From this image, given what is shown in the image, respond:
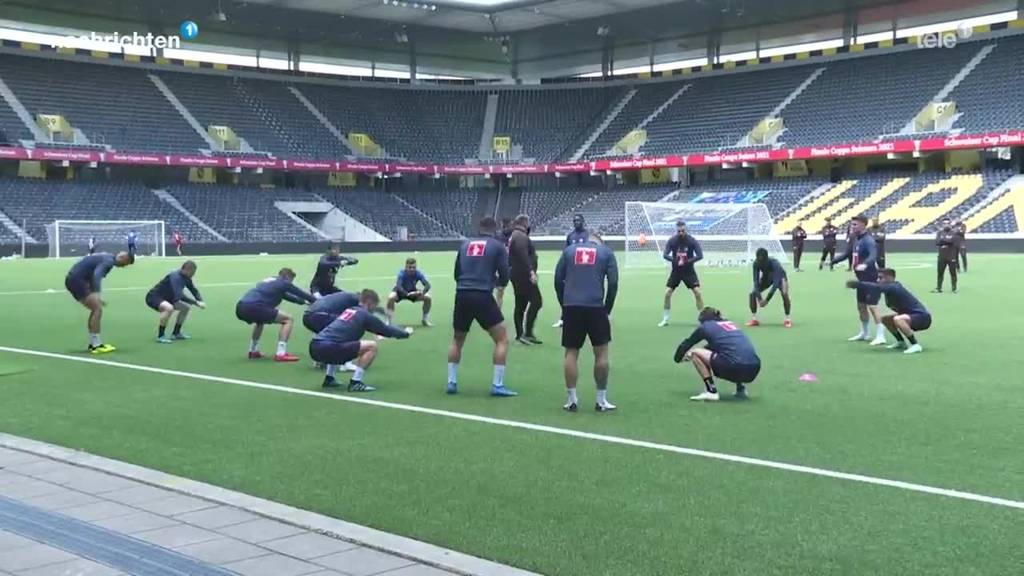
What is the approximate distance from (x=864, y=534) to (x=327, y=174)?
6961cm

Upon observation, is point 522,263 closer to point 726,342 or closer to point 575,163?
point 726,342

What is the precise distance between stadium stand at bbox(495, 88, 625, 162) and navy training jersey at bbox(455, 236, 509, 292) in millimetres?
63635

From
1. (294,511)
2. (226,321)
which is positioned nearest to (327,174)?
(226,321)

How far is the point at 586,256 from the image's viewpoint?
9906 millimetres

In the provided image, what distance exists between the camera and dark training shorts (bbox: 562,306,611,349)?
9781 mm

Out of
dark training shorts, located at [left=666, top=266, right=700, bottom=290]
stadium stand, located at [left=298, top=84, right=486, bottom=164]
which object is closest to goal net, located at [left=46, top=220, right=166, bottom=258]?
stadium stand, located at [left=298, top=84, right=486, bottom=164]

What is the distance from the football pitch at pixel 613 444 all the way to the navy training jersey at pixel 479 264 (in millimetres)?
1229

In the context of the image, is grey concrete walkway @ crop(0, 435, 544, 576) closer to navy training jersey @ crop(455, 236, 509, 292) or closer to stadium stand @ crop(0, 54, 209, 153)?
navy training jersey @ crop(455, 236, 509, 292)

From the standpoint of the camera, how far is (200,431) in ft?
30.0

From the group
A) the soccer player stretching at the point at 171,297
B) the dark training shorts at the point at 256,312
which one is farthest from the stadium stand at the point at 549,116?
the dark training shorts at the point at 256,312

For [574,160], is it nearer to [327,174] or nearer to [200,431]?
[327,174]

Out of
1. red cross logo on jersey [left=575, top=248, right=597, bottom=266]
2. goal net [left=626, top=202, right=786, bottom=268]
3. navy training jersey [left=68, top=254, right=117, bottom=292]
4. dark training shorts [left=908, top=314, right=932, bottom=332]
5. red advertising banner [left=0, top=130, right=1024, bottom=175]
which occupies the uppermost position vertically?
red advertising banner [left=0, top=130, right=1024, bottom=175]

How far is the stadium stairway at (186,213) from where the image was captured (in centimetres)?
6100

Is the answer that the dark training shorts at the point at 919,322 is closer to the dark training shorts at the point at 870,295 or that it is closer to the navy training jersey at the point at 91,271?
the dark training shorts at the point at 870,295
